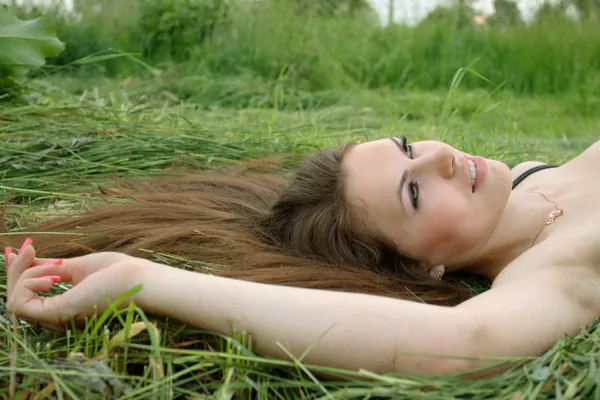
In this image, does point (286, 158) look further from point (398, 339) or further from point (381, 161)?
point (398, 339)

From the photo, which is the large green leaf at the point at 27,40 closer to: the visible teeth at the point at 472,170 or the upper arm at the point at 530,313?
the visible teeth at the point at 472,170

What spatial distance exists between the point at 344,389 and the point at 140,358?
→ 41cm

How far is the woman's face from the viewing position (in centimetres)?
185

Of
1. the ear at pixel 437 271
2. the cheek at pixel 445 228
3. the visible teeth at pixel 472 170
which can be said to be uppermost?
the visible teeth at pixel 472 170

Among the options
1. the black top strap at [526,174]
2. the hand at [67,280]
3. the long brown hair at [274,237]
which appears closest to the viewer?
the hand at [67,280]

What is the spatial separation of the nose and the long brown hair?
0.21 m

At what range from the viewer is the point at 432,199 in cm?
184

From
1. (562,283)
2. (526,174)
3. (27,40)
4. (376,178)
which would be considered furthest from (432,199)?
(27,40)

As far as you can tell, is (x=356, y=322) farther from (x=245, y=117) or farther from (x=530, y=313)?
(x=245, y=117)

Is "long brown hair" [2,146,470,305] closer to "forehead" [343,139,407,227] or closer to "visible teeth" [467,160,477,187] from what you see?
"forehead" [343,139,407,227]

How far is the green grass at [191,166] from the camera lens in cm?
128

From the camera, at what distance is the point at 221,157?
2965 mm

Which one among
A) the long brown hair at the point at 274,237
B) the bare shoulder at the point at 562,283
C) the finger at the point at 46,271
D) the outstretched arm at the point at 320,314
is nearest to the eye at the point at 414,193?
the long brown hair at the point at 274,237

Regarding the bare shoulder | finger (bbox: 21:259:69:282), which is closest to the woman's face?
the bare shoulder
